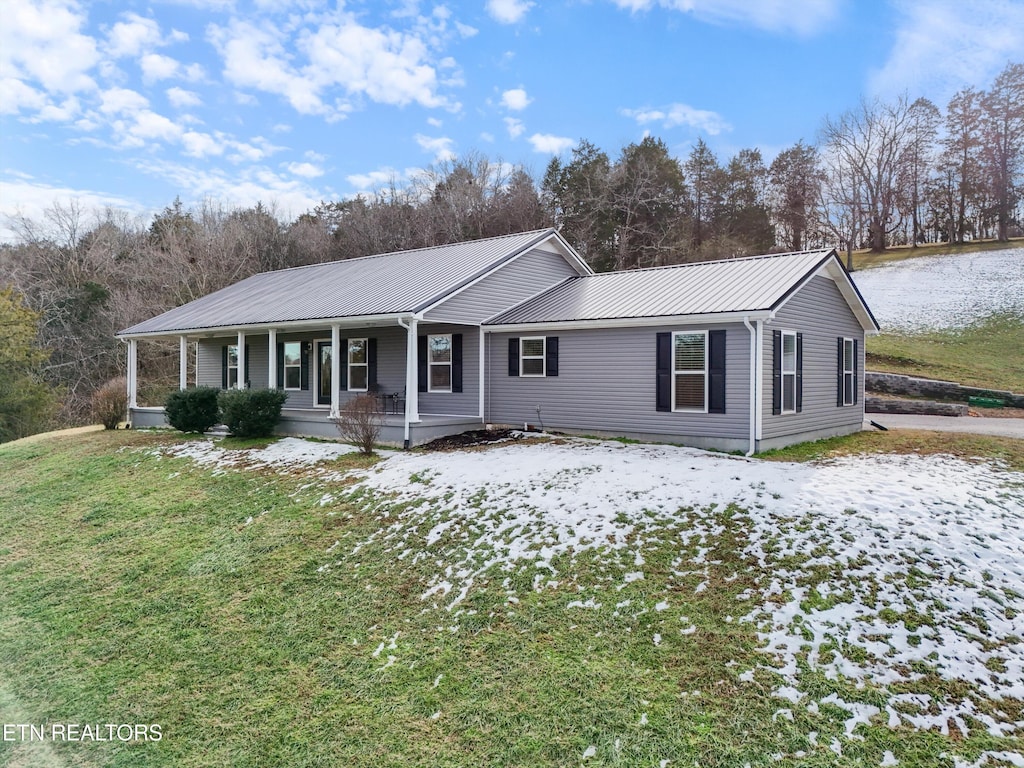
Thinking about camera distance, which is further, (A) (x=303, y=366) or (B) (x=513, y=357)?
(A) (x=303, y=366)

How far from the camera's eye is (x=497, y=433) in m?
Answer: 14.3

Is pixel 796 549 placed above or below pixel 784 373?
below

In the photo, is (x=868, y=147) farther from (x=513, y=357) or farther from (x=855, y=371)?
(x=513, y=357)

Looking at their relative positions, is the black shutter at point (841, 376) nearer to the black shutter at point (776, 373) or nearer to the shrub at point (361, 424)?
the black shutter at point (776, 373)

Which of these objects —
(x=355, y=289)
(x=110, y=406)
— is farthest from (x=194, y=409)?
(x=355, y=289)

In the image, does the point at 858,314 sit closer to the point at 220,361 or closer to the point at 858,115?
the point at 220,361

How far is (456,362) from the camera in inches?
618

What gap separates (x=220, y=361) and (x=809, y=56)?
2000 centimetres

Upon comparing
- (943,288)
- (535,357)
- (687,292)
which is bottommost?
(535,357)

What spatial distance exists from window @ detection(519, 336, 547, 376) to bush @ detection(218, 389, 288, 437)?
5999 mm

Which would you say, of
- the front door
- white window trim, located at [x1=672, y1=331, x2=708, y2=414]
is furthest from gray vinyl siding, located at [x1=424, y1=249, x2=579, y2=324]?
the front door

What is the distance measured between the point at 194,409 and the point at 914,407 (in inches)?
858

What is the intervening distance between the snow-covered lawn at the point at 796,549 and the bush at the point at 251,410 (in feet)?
16.9

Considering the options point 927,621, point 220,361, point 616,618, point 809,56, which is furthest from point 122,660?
point 809,56
